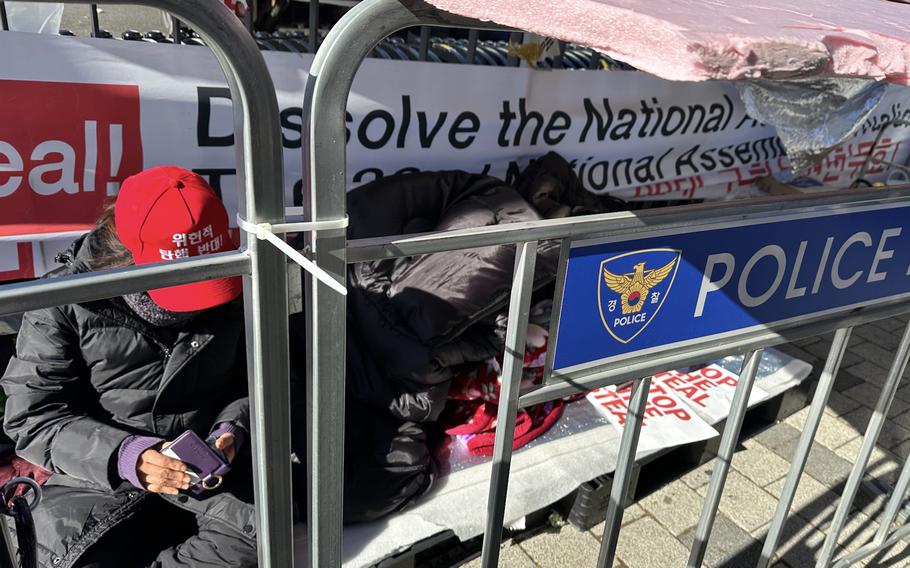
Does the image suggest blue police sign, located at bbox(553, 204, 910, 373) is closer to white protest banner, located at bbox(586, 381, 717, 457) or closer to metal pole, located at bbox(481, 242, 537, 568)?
metal pole, located at bbox(481, 242, 537, 568)

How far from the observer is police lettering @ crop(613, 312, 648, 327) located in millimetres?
1183

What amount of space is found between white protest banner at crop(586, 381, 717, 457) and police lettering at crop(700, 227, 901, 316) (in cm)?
113

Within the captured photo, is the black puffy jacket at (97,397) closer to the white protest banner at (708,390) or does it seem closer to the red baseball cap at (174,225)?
the red baseball cap at (174,225)

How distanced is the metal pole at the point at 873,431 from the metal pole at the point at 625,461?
2.74 feet

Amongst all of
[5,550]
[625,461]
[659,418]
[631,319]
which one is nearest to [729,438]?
[625,461]

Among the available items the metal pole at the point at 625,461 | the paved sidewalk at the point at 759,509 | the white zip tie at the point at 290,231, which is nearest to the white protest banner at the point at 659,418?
the paved sidewalk at the point at 759,509

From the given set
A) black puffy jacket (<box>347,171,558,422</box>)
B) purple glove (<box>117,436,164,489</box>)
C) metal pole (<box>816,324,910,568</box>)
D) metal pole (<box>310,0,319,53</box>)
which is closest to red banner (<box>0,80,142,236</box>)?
metal pole (<box>310,0,319,53</box>)

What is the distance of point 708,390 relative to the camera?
2896mm

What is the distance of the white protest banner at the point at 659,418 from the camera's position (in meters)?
2.56

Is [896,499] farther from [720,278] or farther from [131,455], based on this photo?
[131,455]

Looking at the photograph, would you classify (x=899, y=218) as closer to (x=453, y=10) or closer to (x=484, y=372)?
(x=453, y=10)

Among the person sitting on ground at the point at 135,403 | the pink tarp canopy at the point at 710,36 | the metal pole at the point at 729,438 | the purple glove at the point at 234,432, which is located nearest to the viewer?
the pink tarp canopy at the point at 710,36

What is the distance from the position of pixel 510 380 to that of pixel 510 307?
127 mm

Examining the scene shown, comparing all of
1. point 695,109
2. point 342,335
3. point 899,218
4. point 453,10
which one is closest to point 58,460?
point 342,335
